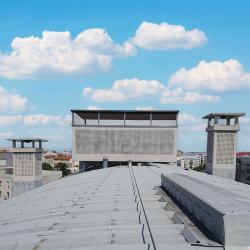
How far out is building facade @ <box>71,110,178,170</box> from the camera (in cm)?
4619

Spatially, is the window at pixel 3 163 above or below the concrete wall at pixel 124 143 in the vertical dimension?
below

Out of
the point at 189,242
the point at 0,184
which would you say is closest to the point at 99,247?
the point at 189,242

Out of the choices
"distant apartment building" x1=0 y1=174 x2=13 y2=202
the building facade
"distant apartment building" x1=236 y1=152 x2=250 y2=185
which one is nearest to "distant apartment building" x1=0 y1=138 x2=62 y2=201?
the building facade

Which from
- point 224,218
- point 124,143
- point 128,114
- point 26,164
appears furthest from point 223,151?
point 224,218

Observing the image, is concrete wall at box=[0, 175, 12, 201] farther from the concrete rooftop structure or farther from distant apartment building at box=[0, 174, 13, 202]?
the concrete rooftop structure

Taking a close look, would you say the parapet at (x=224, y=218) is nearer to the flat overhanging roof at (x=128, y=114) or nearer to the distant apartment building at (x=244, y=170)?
the flat overhanging roof at (x=128, y=114)

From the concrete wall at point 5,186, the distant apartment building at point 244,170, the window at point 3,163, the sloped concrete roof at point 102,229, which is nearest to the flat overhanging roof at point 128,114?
the distant apartment building at point 244,170

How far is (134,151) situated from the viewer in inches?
1841

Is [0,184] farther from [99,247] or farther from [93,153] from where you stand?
[99,247]

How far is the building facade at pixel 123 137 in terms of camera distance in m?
46.2

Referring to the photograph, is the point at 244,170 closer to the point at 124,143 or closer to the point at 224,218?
the point at 124,143

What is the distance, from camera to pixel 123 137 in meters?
46.6

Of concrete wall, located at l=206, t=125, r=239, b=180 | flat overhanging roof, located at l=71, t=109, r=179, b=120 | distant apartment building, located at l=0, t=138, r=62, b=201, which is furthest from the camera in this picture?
distant apartment building, located at l=0, t=138, r=62, b=201

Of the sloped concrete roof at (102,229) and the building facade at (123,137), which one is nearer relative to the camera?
the sloped concrete roof at (102,229)
